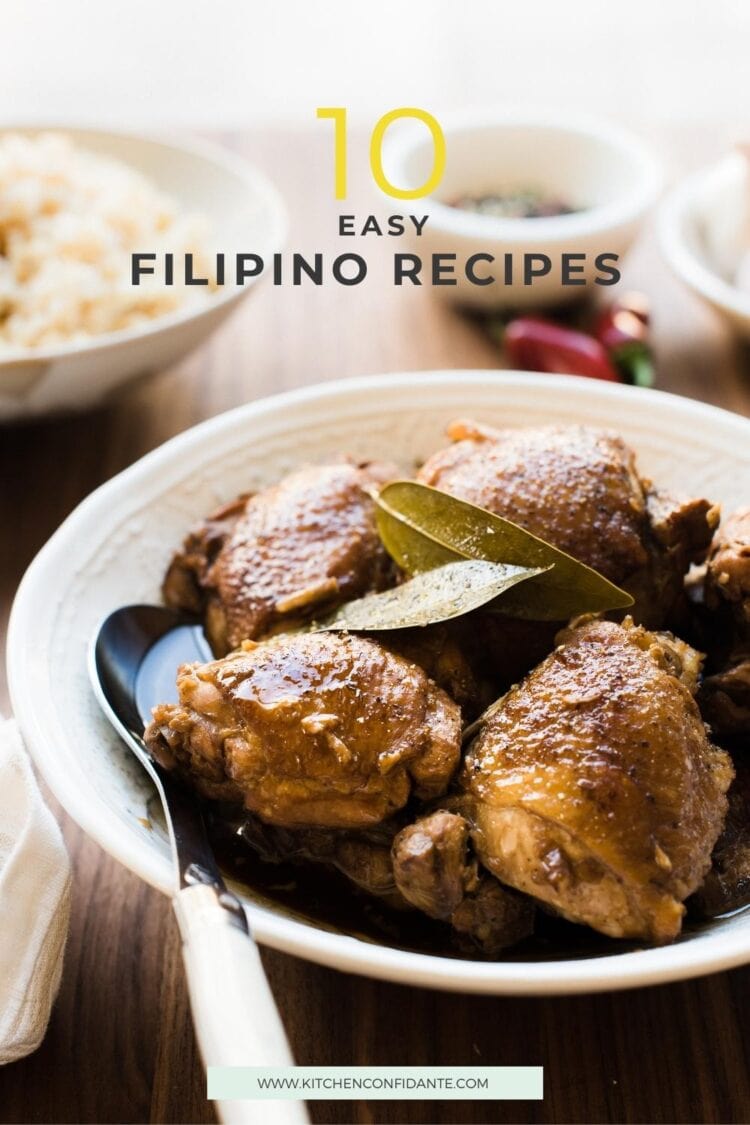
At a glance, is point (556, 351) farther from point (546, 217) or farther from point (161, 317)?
point (161, 317)

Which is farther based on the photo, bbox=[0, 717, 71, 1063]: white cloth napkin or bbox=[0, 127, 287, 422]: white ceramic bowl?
bbox=[0, 127, 287, 422]: white ceramic bowl

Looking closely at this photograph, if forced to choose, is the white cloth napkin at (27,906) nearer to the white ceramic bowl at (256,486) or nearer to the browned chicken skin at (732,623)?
the white ceramic bowl at (256,486)

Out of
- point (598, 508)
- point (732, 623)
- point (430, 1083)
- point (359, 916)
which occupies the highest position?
point (598, 508)

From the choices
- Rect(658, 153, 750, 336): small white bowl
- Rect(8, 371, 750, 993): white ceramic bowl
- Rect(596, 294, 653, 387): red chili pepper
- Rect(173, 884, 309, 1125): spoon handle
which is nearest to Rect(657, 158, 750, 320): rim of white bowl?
Rect(658, 153, 750, 336): small white bowl

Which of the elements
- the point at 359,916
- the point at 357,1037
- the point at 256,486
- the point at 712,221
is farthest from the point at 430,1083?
the point at 712,221

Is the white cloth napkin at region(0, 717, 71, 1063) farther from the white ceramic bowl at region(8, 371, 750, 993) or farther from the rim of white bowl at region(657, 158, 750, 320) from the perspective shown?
the rim of white bowl at region(657, 158, 750, 320)

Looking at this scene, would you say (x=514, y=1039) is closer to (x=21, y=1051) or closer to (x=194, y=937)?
(x=194, y=937)

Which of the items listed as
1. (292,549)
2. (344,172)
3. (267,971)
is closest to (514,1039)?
(267,971)
